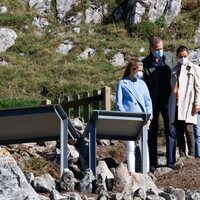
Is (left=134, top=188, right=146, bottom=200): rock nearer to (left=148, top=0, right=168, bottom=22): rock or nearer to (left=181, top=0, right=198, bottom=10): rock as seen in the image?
(left=148, top=0, right=168, bottom=22): rock

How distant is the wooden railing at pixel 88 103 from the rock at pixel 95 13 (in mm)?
15826

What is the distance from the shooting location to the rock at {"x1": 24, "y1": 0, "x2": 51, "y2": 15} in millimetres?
30328

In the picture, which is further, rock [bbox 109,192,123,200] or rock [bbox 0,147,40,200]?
rock [bbox 109,192,123,200]

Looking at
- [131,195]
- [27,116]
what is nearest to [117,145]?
[27,116]

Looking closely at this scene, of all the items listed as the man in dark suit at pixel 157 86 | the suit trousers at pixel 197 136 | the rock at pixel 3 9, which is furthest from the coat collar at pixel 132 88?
the rock at pixel 3 9

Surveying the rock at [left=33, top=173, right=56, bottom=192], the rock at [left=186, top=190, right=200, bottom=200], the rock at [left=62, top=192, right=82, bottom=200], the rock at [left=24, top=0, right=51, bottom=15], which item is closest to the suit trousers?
the rock at [left=186, top=190, right=200, bottom=200]

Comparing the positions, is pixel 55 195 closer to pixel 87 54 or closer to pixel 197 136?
pixel 197 136

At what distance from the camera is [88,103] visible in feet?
42.6

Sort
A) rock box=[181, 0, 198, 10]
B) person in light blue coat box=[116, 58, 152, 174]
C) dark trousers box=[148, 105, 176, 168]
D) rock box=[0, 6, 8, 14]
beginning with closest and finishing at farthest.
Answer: person in light blue coat box=[116, 58, 152, 174], dark trousers box=[148, 105, 176, 168], rock box=[181, 0, 198, 10], rock box=[0, 6, 8, 14]

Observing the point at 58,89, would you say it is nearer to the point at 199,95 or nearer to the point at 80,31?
the point at 80,31

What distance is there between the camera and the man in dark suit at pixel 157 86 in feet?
33.2

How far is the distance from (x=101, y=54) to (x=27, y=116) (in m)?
17.4

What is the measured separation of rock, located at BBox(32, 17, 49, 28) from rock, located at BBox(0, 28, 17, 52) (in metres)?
1.47

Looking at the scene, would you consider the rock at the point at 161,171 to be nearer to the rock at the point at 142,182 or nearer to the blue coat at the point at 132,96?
the blue coat at the point at 132,96
